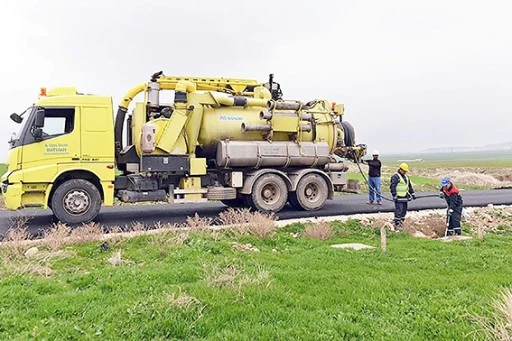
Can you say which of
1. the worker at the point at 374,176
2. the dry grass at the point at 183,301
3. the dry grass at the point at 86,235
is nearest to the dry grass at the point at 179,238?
Answer: the dry grass at the point at 86,235

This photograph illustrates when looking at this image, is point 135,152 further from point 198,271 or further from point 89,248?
point 198,271

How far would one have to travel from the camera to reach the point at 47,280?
19.1 feet

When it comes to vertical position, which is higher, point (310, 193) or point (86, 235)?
point (310, 193)

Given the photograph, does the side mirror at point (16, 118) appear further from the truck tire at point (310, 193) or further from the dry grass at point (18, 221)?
the truck tire at point (310, 193)

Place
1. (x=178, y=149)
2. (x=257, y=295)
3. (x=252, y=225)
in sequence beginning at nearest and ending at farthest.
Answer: (x=257, y=295), (x=252, y=225), (x=178, y=149)

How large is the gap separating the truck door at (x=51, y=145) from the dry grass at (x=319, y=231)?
547 centimetres

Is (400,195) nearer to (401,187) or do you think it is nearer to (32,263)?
(401,187)

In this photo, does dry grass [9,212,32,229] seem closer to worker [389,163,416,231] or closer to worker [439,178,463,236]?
worker [389,163,416,231]

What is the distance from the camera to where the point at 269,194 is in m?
12.1

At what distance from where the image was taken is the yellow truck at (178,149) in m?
9.98

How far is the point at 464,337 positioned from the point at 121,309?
351 centimetres

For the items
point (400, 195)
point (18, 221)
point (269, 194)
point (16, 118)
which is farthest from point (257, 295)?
point (16, 118)

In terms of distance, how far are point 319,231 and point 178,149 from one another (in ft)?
13.9

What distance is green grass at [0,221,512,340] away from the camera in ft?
14.6
